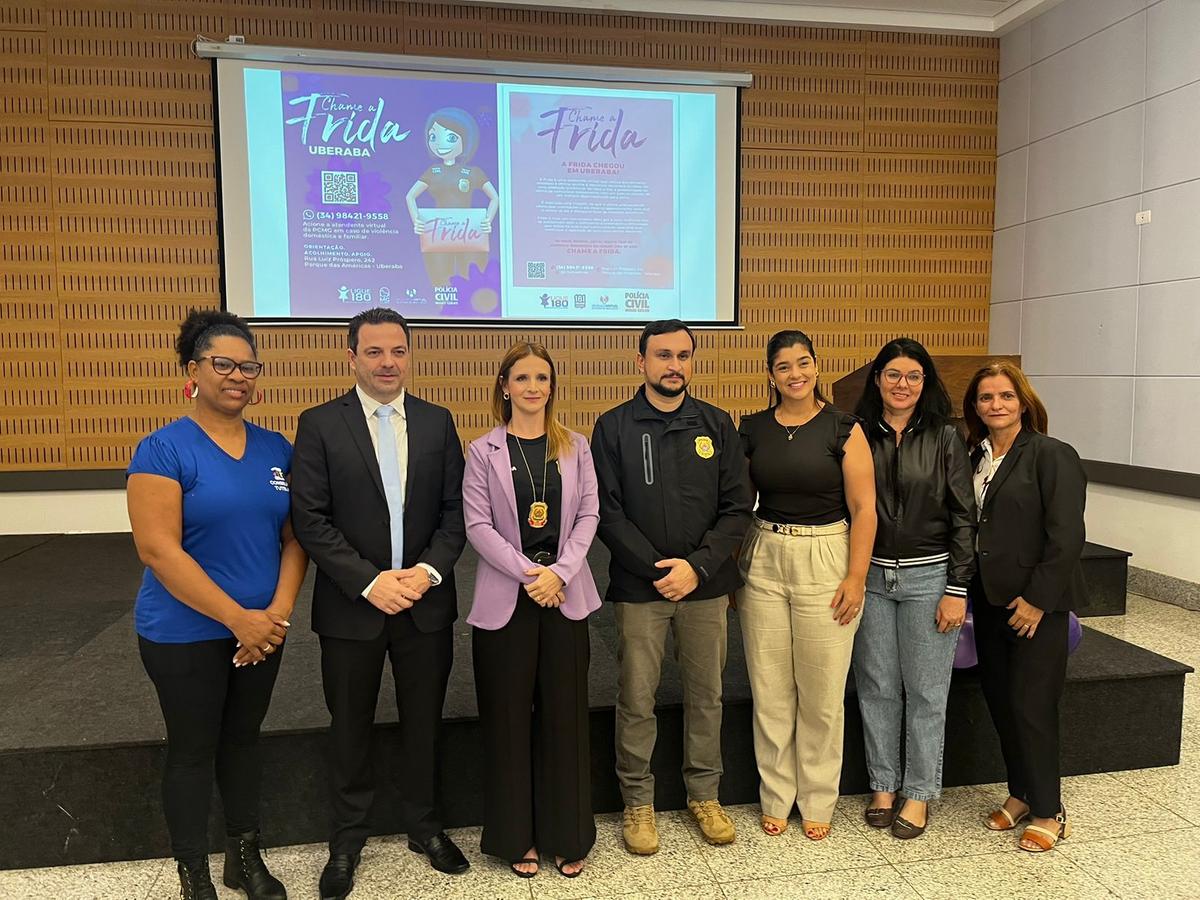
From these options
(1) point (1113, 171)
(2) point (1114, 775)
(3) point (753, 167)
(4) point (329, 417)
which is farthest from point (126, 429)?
(1) point (1113, 171)

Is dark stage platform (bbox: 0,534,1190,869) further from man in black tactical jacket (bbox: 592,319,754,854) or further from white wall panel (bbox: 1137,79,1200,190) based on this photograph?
white wall panel (bbox: 1137,79,1200,190)

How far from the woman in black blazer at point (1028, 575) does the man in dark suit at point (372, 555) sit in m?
1.56

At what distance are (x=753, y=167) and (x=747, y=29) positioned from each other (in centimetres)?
94

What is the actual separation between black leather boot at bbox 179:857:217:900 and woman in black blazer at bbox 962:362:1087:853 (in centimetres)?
222

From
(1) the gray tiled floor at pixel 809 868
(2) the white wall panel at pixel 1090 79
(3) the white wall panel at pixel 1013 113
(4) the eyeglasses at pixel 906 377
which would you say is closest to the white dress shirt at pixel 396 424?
(1) the gray tiled floor at pixel 809 868

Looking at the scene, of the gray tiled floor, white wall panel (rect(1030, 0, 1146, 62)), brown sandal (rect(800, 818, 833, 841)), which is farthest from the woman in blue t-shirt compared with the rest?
white wall panel (rect(1030, 0, 1146, 62))

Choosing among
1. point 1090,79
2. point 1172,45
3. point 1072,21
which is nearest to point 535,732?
point 1172,45

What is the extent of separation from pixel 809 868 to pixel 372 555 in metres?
1.48

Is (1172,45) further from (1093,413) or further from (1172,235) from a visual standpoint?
(1093,413)

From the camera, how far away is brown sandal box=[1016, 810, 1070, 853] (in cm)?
233

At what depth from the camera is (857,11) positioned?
223 inches

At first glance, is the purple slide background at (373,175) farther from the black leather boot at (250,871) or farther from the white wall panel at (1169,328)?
the white wall panel at (1169,328)

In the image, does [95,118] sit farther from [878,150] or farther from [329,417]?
[878,150]

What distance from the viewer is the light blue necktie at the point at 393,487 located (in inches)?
83.5
